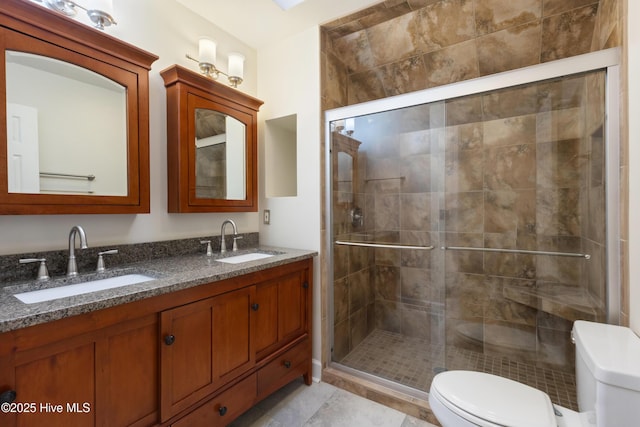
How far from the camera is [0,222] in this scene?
3.92 feet

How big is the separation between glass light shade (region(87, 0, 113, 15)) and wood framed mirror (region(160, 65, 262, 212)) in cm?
35

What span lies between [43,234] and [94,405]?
0.83m

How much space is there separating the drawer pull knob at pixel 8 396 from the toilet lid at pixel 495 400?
4.63 feet

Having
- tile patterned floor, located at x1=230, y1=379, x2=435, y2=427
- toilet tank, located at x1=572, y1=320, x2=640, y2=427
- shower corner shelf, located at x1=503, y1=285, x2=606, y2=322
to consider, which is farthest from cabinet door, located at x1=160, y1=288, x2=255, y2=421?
shower corner shelf, located at x1=503, y1=285, x2=606, y2=322

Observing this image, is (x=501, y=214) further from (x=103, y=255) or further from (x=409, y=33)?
(x=103, y=255)

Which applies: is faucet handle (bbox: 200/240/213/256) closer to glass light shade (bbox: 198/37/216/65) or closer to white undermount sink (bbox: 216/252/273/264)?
white undermount sink (bbox: 216/252/273/264)

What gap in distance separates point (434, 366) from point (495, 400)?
0.94 m

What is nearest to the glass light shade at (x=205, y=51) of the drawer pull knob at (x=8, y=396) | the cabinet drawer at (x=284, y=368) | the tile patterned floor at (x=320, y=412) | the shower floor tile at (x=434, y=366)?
the drawer pull knob at (x=8, y=396)

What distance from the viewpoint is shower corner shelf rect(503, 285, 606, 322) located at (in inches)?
60.7

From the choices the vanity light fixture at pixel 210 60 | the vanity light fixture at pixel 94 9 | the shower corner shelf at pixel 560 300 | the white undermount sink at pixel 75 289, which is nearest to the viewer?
the white undermount sink at pixel 75 289

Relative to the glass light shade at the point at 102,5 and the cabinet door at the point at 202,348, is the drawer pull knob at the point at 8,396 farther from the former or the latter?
the glass light shade at the point at 102,5

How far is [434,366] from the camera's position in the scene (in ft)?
6.46

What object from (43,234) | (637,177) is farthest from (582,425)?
(43,234)

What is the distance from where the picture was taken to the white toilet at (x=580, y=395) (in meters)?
0.88
